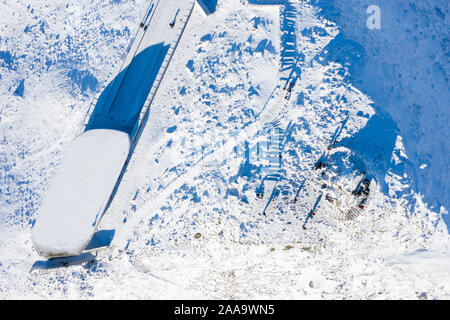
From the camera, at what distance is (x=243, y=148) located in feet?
33.5

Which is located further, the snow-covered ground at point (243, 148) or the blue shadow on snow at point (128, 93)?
the blue shadow on snow at point (128, 93)

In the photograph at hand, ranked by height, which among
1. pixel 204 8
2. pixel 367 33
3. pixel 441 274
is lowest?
pixel 441 274

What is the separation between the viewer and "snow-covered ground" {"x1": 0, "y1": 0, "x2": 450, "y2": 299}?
10000 millimetres

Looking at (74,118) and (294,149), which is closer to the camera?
(294,149)

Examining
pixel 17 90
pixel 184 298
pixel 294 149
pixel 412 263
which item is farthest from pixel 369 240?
pixel 17 90

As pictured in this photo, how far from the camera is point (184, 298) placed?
11938 mm

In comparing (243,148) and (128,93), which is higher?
(128,93)

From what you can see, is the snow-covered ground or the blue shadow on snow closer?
the snow-covered ground

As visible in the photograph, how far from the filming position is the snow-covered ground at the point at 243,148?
10000mm

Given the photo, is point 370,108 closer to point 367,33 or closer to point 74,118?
point 367,33

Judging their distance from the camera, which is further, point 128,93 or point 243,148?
point 128,93

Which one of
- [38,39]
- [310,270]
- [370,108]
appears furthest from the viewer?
[38,39]

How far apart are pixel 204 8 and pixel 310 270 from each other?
12292 millimetres
